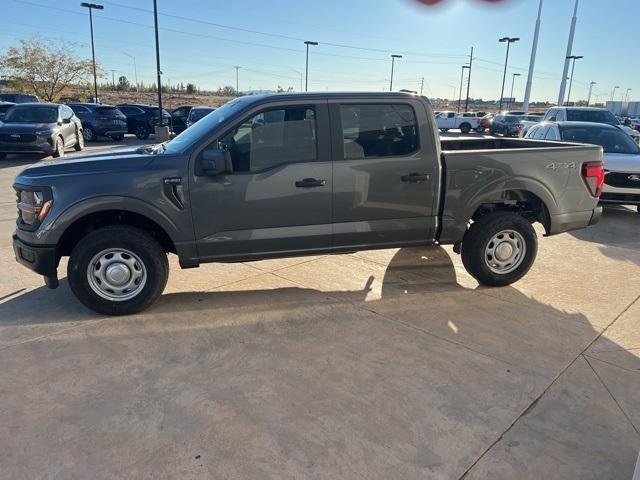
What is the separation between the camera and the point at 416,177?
15.4ft

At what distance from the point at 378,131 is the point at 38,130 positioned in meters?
13.0

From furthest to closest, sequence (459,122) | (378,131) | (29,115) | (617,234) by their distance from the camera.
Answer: (459,122) < (29,115) < (617,234) < (378,131)

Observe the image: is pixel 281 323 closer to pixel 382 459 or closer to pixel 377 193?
pixel 377 193

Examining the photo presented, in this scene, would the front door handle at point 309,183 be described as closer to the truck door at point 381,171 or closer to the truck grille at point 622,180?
the truck door at point 381,171

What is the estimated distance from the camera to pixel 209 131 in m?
4.25

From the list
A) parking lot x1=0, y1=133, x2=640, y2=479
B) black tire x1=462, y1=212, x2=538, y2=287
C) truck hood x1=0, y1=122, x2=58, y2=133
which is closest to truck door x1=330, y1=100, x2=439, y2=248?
black tire x1=462, y1=212, x2=538, y2=287

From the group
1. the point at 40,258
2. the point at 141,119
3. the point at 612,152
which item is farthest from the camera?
the point at 141,119

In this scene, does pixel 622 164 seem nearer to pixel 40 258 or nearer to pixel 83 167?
pixel 83 167

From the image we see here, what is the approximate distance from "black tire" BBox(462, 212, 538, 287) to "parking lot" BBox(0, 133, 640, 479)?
19 cm

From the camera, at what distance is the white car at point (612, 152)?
850 centimetres

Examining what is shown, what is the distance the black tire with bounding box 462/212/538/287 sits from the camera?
16.6ft

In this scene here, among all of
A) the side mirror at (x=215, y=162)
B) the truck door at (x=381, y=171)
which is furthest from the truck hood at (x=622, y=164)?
the side mirror at (x=215, y=162)

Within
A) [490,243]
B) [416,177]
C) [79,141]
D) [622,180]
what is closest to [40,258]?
[416,177]

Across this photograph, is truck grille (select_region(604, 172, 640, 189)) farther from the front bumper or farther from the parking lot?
the front bumper
